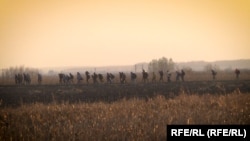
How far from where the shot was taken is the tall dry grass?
533 cm

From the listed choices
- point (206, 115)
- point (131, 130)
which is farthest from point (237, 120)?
point (131, 130)

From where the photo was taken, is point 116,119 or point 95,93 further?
point 95,93

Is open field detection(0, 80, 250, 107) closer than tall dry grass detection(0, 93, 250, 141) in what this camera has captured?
No

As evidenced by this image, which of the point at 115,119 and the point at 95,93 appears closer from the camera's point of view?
the point at 115,119

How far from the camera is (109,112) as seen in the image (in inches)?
250

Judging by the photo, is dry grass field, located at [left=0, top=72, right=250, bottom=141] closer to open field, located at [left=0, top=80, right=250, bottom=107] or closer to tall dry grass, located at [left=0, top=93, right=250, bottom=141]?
tall dry grass, located at [left=0, top=93, right=250, bottom=141]

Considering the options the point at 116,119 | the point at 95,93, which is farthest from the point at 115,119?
the point at 95,93

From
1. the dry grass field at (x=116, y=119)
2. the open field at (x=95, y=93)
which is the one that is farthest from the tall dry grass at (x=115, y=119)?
the open field at (x=95, y=93)

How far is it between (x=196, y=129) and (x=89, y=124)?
2370 mm

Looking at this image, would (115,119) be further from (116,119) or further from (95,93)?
(95,93)

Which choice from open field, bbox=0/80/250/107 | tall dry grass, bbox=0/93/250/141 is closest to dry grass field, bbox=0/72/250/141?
tall dry grass, bbox=0/93/250/141

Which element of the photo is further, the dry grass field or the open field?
the open field

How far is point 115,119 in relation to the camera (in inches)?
232

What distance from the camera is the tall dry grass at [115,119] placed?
5.33 m
